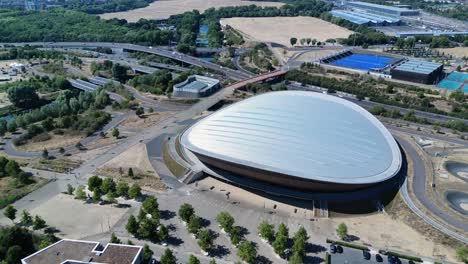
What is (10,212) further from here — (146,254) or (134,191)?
(146,254)

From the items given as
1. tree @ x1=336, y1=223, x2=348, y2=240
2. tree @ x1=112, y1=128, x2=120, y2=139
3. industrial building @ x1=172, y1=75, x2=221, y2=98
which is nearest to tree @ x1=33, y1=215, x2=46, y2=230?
tree @ x1=112, y1=128, x2=120, y2=139

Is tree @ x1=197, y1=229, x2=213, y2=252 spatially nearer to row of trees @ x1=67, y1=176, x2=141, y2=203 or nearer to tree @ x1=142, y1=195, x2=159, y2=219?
tree @ x1=142, y1=195, x2=159, y2=219

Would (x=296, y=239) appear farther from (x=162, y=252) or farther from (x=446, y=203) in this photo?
(x=446, y=203)

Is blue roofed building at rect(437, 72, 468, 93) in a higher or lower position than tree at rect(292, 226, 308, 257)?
higher

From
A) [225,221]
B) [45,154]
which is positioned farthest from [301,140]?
[45,154]

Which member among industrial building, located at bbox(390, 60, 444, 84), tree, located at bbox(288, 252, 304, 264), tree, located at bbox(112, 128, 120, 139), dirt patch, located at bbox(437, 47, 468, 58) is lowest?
tree, located at bbox(288, 252, 304, 264)

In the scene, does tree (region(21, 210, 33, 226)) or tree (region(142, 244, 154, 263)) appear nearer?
tree (region(142, 244, 154, 263))

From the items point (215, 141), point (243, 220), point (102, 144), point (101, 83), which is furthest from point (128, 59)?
point (243, 220)
